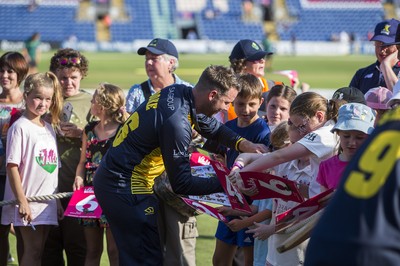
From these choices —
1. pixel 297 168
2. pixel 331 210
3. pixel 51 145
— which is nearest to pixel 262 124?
pixel 297 168

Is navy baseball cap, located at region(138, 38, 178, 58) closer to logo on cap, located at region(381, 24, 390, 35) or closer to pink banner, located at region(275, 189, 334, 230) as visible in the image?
logo on cap, located at region(381, 24, 390, 35)

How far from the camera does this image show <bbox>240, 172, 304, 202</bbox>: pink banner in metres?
4.33

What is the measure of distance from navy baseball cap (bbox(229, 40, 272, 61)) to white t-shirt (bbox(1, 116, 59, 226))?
2.12m

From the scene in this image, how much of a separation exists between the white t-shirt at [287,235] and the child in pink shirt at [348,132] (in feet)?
1.65

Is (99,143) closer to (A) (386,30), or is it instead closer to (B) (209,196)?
(B) (209,196)

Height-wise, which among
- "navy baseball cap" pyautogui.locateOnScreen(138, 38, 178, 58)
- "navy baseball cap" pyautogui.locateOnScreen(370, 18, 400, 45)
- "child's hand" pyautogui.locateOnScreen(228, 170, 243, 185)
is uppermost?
"navy baseball cap" pyautogui.locateOnScreen(138, 38, 178, 58)

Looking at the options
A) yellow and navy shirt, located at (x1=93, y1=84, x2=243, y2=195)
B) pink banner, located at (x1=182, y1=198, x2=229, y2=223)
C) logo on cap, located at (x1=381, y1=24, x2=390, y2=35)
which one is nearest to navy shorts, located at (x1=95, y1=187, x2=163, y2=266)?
yellow and navy shirt, located at (x1=93, y1=84, x2=243, y2=195)

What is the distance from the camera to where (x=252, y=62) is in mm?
7207

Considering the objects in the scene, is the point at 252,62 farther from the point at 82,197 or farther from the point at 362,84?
the point at 82,197

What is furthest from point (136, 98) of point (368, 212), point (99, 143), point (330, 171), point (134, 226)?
point (368, 212)

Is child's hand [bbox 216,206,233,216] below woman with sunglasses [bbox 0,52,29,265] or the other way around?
below

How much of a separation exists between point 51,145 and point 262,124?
1742 mm

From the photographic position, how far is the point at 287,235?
15.4 feet

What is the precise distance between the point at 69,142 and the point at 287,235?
2512 mm
